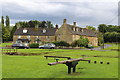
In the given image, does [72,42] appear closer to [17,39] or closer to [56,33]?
[56,33]

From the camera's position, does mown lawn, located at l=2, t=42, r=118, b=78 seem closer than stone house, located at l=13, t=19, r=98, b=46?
Yes

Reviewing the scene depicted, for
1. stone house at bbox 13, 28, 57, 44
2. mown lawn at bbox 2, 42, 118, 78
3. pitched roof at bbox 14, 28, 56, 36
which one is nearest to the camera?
mown lawn at bbox 2, 42, 118, 78

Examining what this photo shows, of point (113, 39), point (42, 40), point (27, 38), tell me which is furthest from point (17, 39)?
point (113, 39)

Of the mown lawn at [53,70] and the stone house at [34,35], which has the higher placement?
the stone house at [34,35]

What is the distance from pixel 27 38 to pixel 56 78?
70.9 meters

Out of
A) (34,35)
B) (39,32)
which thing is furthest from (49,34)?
(34,35)

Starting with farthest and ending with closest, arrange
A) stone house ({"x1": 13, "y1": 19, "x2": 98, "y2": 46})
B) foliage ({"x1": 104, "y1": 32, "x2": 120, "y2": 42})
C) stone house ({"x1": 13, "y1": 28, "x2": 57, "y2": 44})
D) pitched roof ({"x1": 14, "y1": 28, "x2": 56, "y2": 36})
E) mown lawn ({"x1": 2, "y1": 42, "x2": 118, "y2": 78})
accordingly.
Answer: foliage ({"x1": 104, "y1": 32, "x2": 120, "y2": 42})
stone house ({"x1": 13, "y1": 28, "x2": 57, "y2": 44})
pitched roof ({"x1": 14, "y1": 28, "x2": 56, "y2": 36})
stone house ({"x1": 13, "y1": 19, "x2": 98, "y2": 46})
mown lawn ({"x1": 2, "y1": 42, "x2": 118, "y2": 78})

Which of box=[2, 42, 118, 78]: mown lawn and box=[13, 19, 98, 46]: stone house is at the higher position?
box=[13, 19, 98, 46]: stone house

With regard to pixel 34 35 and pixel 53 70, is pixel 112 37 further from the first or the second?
pixel 53 70

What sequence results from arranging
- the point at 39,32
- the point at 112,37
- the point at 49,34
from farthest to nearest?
1. the point at 112,37
2. the point at 39,32
3. the point at 49,34

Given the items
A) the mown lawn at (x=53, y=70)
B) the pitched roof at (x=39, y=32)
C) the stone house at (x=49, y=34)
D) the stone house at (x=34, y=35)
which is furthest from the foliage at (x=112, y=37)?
the mown lawn at (x=53, y=70)

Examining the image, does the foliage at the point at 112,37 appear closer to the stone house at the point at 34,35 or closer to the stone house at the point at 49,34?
the stone house at the point at 49,34

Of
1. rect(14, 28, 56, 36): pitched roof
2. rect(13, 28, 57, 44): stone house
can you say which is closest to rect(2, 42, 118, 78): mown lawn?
rect(14, 28, 56, 36): pitched roof

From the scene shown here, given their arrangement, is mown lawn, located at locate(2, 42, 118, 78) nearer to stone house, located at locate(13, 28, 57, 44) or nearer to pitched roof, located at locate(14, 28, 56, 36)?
pitched roof, located at locate(14, 28, 56, 36)
